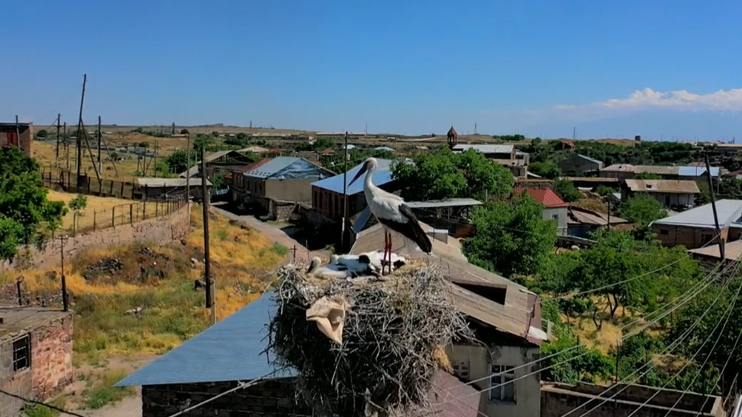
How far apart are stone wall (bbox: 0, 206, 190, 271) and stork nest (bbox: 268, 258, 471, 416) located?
85.4 ft

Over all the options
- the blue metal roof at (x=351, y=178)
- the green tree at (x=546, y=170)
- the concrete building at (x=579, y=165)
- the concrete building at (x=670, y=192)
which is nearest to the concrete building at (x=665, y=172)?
the concrete building at (x=579, y=165)

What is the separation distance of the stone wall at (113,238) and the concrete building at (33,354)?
8.83 metres

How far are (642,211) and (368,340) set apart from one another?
5674cm

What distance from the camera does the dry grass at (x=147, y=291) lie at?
2506 centimetres

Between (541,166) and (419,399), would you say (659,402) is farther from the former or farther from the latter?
(541,166)

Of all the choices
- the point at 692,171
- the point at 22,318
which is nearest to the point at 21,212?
the point at 22,318

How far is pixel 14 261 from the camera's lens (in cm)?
2883

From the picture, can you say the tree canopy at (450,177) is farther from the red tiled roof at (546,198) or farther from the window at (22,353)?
the window at (22,353)

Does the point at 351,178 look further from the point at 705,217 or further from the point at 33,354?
the point at 33,354

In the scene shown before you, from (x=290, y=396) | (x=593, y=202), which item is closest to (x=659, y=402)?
(x=290, y=396)

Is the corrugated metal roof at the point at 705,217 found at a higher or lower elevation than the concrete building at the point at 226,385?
lower

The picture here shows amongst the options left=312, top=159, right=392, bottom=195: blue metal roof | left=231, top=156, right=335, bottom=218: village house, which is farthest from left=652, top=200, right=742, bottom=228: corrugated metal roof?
left=231, top=156, right=335, bottom=218: village house

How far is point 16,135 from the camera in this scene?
61219 millimetres

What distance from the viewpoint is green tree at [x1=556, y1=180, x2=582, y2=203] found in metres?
70.6
